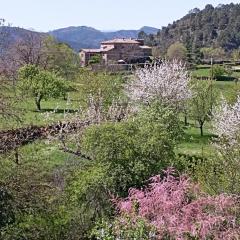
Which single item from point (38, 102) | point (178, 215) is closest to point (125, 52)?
point (38, 102)

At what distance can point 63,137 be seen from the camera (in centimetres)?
2930

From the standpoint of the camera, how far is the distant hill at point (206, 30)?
14612cm

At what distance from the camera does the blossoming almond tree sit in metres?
11.5

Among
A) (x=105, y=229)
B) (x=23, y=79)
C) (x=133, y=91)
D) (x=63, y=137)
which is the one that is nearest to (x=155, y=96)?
(x=133, y=91)

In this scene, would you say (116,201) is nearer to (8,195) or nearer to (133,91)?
(8,195)

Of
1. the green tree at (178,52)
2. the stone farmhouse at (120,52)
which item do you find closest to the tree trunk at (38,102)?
the green tree at (178,52)

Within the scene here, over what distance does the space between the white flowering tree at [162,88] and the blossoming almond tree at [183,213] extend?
19.6 meters

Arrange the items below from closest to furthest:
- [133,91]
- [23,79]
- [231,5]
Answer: [133,91] < [23,79] < [231,5]

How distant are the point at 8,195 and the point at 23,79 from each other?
108 feet

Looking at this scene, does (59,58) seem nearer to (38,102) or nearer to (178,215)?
(38,102)

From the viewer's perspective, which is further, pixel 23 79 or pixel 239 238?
pixel 23 79

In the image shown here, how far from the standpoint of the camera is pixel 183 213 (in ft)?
40.1

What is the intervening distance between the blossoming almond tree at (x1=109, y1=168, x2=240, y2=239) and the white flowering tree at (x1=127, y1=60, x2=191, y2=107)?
19.6m

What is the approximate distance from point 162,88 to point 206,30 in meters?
125
